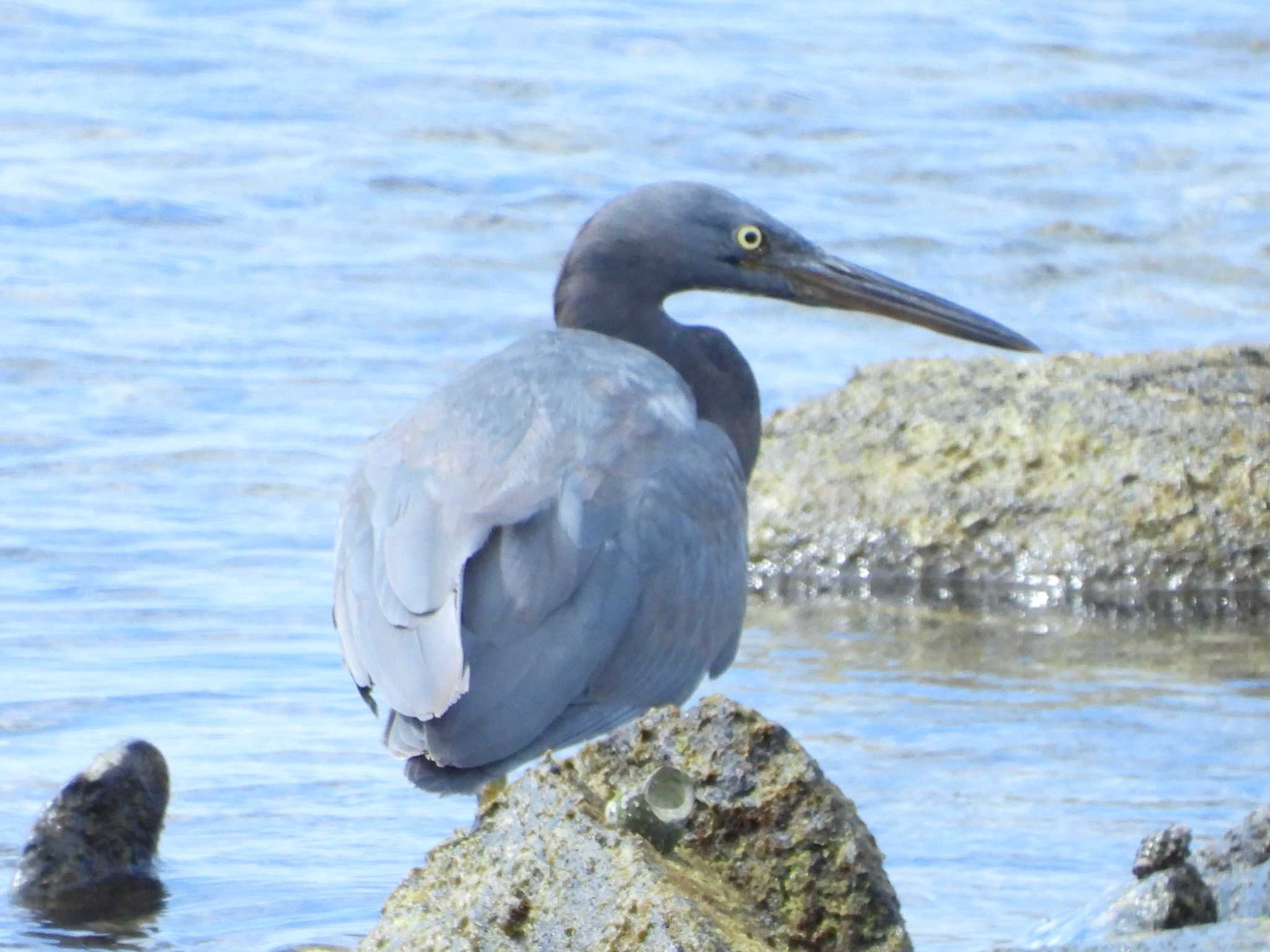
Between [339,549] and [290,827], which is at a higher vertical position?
[339,549]

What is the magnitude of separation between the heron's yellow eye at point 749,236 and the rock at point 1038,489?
59.6 inches

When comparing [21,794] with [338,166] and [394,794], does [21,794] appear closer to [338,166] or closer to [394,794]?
[394,794]

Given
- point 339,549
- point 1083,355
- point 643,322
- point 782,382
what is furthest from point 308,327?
point 339,549

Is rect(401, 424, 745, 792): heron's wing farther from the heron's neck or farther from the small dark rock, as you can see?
the small dark rock

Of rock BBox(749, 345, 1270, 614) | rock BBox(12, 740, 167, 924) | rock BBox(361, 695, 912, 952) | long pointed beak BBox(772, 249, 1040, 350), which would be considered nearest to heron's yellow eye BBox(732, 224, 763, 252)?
long pointed beak BBox(772, 249, 1040, 350)

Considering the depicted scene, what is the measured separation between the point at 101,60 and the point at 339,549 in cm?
1030

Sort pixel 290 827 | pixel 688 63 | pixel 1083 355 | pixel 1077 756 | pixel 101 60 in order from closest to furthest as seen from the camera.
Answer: pixel 290 827, pixel 1077 756, pixel 1083 355, pixel 101 60, pixel 688 63

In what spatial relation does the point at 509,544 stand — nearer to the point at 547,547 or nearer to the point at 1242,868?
the point at 547,547

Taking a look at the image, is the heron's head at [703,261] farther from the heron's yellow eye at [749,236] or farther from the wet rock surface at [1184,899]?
the wet rock surface at [1184,899]

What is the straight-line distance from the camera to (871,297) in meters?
6.13

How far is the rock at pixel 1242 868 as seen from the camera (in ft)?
12.2

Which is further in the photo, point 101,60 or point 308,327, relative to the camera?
Answer: point 101,60

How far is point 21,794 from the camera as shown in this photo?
540 centimetres

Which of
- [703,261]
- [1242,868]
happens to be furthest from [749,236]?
[1242,868]
